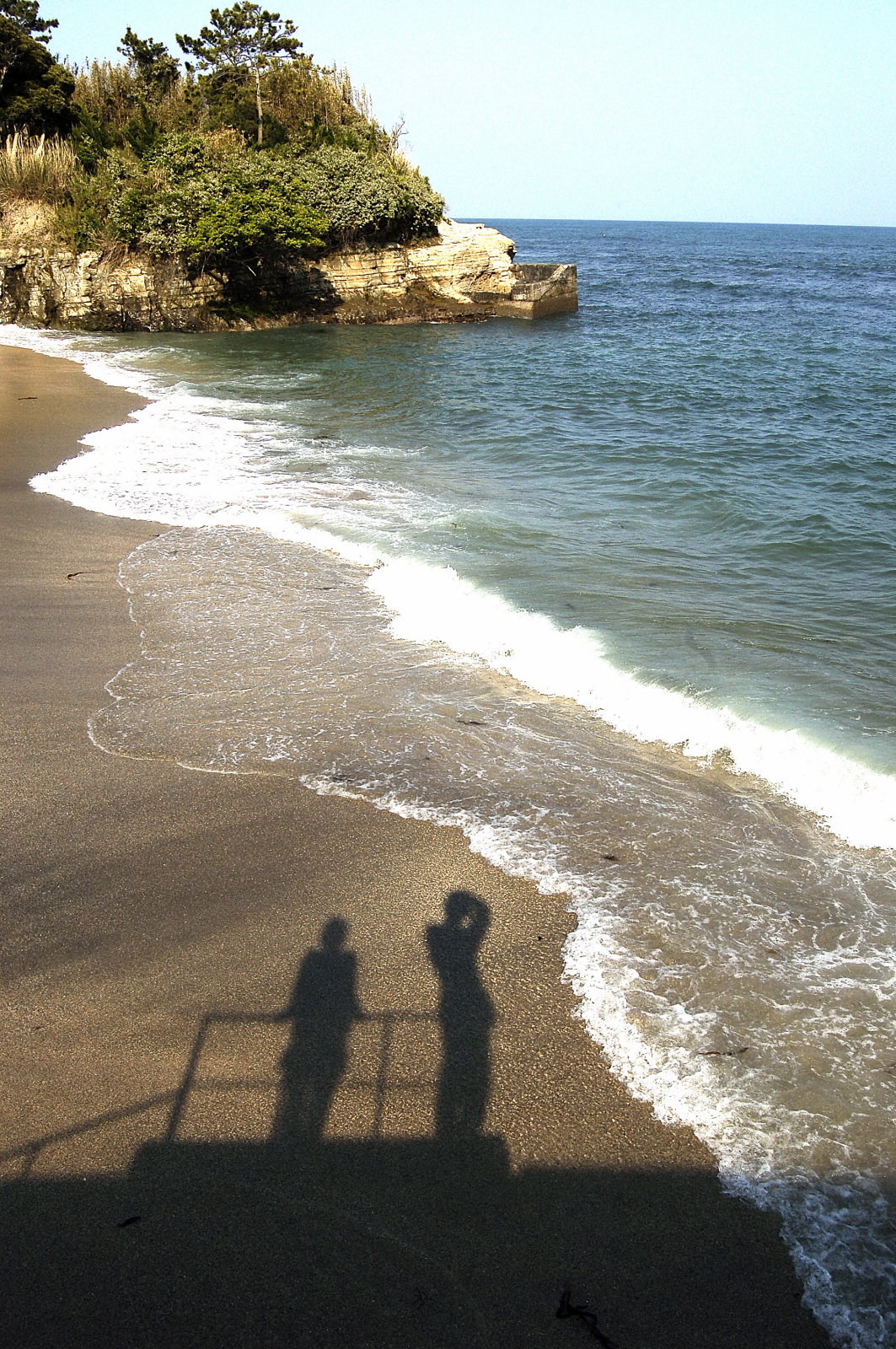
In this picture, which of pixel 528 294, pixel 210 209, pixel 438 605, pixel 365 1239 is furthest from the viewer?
pixel 528 294

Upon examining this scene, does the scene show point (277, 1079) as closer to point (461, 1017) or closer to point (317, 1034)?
point (317, 1034)

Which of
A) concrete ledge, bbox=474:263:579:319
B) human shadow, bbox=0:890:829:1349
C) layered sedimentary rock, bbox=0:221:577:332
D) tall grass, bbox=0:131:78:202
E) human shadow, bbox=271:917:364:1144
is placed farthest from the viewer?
concrete ledge, bbox=474:263:579:319

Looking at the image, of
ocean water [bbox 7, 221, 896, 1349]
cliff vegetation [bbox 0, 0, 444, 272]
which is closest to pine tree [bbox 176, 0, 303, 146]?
cliff vegetation [bbox 0, 0, 444, 272]

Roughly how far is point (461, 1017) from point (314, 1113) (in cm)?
77

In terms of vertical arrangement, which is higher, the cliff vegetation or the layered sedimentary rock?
the cliff vegetation

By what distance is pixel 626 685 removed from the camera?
22.4 ft

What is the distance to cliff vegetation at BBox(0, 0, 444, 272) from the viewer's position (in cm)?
2542

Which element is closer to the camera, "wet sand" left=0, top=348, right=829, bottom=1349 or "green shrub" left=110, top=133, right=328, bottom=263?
"wet sand" left=0, top=348, right=829, bottom=1349

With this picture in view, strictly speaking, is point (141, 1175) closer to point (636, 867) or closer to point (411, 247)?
point (636, 867)

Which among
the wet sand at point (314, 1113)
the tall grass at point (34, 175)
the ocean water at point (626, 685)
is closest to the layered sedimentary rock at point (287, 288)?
the tall grass at point (34, 175)

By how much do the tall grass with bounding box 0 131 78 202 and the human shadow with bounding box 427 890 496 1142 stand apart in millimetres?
29754

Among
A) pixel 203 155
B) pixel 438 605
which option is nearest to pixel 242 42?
pixel 203 155

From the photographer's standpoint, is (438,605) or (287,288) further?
(287,288)

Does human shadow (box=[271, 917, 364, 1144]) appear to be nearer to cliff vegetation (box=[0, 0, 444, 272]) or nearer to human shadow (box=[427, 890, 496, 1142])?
human shadow (box=[427, 890, 496, 1142])
